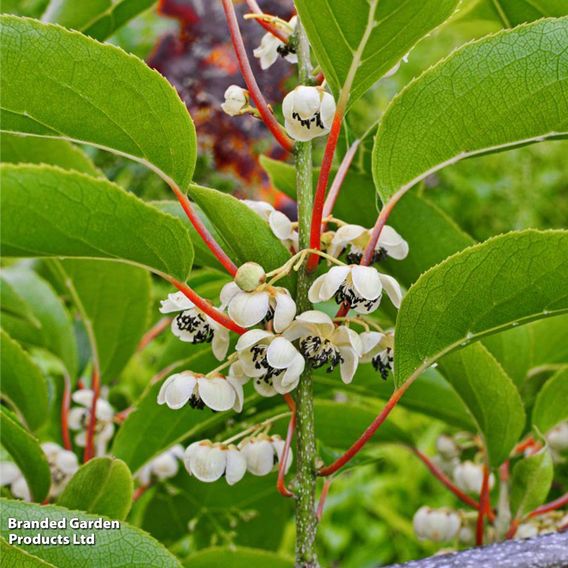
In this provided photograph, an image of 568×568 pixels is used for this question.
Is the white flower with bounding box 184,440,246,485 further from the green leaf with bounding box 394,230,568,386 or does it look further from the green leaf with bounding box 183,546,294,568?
the green leaf with bounding box 183,546,294,568

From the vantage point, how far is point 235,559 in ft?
3.24

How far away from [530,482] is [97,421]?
533 mm

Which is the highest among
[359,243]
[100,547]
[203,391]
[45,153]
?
[45,153]

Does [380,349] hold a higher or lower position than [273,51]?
lower

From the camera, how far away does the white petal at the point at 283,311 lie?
2.06ft

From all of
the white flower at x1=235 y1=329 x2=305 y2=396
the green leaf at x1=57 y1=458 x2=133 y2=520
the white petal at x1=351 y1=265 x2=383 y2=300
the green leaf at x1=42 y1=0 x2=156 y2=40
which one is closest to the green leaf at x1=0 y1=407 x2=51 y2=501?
the green leaf at x1=57 y1=458 x2=133 y2=520

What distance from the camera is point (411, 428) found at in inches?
101

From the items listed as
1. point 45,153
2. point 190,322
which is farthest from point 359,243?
point 45,153

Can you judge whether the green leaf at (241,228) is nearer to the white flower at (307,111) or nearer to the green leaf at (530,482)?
the white flower at (307,111)

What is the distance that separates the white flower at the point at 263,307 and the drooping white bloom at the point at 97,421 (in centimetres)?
51

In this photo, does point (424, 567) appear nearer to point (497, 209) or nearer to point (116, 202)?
point (116, 202)

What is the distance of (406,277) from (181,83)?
72.2 inches

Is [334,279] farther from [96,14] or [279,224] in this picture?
[96,14]

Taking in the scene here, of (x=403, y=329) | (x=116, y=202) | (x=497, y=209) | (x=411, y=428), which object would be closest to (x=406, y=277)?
(x=403, y=329)
